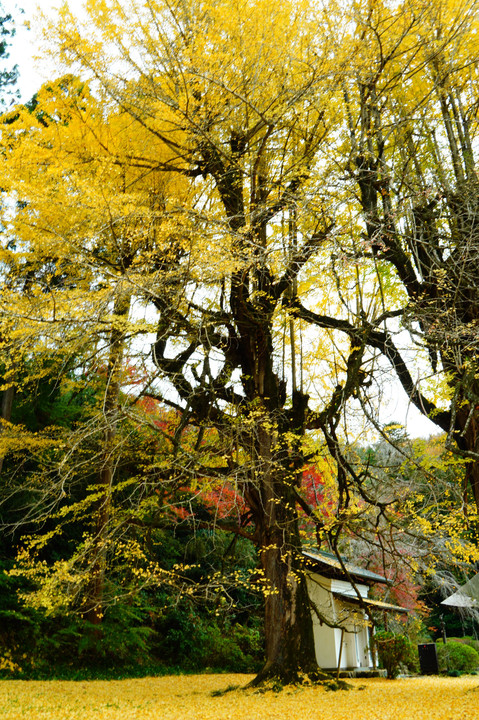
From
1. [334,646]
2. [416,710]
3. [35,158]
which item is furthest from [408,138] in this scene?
[334,646]

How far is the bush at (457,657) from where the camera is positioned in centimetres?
1692

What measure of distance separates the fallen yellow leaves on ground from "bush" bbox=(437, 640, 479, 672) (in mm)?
9651

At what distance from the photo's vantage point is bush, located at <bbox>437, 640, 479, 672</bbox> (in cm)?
1692

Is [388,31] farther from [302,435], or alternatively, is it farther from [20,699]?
[20,699]

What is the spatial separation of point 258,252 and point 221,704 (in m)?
5.87

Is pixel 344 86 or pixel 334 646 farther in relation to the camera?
pixel 334 646

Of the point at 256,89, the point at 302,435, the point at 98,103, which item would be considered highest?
the point at 98,103

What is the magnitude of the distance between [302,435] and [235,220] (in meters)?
3.38

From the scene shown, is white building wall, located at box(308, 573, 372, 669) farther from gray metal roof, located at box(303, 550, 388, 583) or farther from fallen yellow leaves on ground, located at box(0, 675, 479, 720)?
fallen yellow leaves on ground, located at box(0, 675, 479, 720)

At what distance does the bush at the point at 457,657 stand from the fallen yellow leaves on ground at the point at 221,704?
9.65 metres

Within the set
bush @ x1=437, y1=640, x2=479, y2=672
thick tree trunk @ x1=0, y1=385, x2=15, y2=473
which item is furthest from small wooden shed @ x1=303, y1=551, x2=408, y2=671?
thick tree trunk @ x1=0, y1=385, x2=15, y2=473

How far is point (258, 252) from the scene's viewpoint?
6977 mm

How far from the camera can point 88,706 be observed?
714 cm

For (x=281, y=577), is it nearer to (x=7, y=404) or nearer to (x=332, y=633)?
(x=332, y=633)
